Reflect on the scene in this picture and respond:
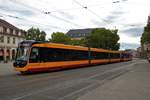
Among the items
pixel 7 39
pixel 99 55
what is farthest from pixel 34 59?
pixel 7 39

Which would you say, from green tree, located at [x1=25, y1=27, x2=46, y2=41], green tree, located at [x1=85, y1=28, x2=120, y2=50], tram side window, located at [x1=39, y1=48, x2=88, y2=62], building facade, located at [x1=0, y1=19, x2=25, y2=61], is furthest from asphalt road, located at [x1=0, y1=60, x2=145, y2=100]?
green tree, located at [x1=25, y1=27, x2=46, y2=41]

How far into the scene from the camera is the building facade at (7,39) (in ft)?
215

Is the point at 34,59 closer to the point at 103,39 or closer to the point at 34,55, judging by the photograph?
the point at 34,55

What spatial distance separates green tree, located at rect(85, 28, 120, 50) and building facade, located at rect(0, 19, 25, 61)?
27.7 metres

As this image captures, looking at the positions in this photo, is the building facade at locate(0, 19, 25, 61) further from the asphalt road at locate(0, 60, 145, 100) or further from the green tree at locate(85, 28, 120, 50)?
the asphalt road at locate(0, 60, 145, 100)

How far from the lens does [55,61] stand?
2545cm

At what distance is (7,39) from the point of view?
223ft

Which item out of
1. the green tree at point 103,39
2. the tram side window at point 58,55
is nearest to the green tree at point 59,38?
the green tree at point 103,39

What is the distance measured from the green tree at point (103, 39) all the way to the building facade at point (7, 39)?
90.8 ft

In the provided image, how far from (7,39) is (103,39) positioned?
35.6m

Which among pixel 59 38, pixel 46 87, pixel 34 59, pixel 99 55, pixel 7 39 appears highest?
pixel 59 38

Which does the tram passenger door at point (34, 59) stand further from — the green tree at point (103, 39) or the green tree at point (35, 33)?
the green tree at point (35, 33)

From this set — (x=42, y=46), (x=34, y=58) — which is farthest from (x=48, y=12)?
(x=34, y=58)

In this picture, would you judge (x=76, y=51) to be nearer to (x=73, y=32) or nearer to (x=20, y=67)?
(x=20, y=67)
